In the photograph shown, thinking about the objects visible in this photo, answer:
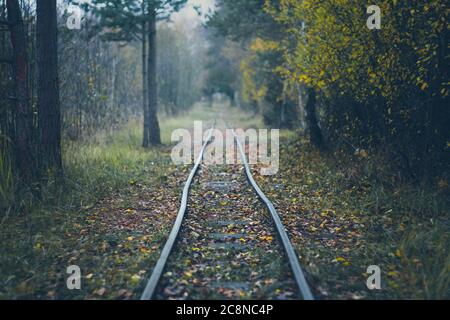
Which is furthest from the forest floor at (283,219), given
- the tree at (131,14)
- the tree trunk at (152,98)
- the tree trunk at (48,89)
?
the tree trunk at (152,98)

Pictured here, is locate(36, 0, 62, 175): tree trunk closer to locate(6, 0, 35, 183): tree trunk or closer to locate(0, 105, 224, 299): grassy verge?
locate(6, 0, 35, 183): tree trunk

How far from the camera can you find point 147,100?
58.3 ft

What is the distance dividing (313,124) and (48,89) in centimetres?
835

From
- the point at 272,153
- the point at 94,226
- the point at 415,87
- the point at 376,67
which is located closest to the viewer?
the point at 94,226

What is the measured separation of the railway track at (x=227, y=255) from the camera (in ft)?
16.6

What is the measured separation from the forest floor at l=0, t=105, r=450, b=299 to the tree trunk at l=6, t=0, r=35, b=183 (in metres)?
0.64

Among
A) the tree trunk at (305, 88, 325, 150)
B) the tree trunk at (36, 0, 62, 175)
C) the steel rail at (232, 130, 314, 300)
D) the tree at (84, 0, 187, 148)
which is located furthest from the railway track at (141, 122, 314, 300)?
the tree at (84, 0, 187, 148)

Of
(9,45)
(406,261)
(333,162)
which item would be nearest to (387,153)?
(333,162)

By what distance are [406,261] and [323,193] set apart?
13.0 ft

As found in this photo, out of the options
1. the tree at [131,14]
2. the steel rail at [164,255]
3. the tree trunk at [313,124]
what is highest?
the tree at [131,14]

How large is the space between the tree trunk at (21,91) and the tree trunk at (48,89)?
14.2 inches

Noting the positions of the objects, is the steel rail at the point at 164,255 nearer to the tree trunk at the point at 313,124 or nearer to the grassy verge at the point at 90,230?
the grassy verge at the point at 90,230

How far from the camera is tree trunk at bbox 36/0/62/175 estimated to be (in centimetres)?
846
